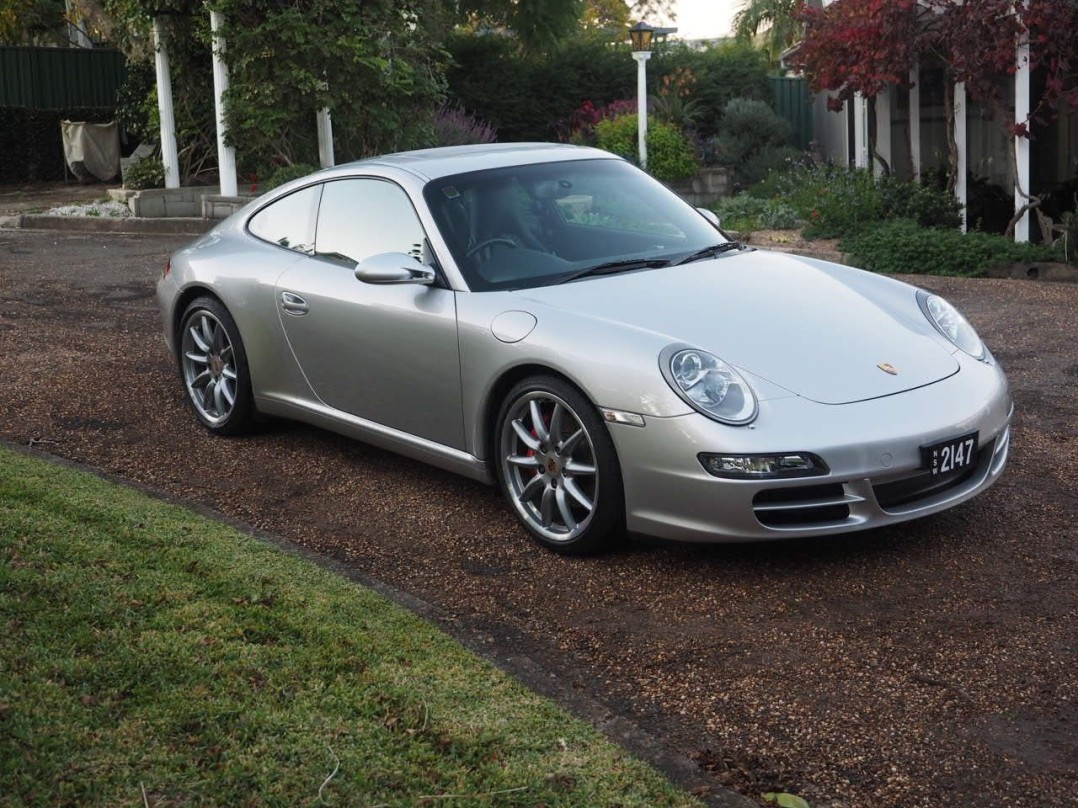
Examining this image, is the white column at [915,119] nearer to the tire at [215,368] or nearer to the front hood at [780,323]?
the tire at [215,368]

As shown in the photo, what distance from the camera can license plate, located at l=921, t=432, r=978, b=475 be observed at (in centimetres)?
479

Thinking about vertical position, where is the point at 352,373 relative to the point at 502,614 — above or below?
above

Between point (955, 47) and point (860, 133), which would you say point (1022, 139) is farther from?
point (860, 133)

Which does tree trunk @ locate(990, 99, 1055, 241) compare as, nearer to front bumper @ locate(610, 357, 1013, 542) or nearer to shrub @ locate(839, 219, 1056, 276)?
shrub @ locate(839, 219, 1056, 276)

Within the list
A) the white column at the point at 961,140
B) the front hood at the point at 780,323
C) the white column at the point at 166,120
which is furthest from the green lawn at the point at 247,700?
the white column at the point at 166,120

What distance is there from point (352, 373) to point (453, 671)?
2.30 m

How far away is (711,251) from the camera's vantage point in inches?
238

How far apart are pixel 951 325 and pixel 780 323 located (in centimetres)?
86

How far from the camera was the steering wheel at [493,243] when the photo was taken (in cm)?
572

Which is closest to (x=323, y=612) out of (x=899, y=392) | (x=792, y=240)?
(x=899, y=392)

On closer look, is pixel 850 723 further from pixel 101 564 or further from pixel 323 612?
pixel 101 564

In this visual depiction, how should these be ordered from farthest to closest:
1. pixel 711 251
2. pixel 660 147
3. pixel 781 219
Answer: pixel 660 147, pixel 781 219, pixel 711 251

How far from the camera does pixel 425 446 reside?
574cm

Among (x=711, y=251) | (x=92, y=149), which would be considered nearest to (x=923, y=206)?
(x=711, y=251)
